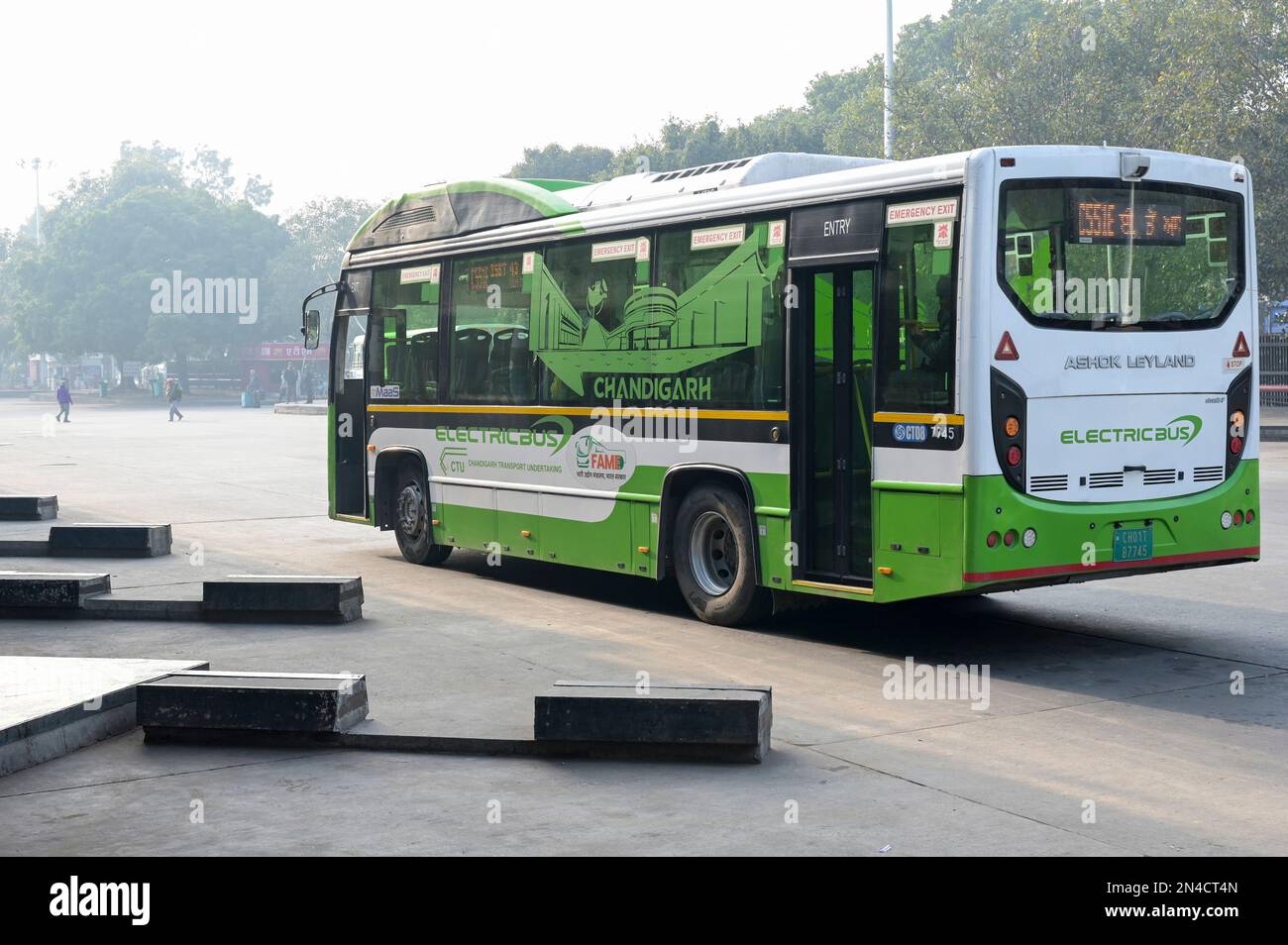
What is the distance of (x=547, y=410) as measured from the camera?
12867mm

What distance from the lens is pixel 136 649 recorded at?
1037 centimetres

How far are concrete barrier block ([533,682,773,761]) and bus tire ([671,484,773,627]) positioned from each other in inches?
139

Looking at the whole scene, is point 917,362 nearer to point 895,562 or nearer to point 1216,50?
point 895,562

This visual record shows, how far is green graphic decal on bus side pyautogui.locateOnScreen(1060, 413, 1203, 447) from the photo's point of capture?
30.9 feet

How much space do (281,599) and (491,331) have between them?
11.2 ft

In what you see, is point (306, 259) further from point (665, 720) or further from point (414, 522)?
point (665, 720)

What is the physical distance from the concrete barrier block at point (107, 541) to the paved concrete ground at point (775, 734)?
A: 27 cm

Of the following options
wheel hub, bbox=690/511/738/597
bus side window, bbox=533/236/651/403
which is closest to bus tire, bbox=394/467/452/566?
bus side window, bbox=533/236/651/403

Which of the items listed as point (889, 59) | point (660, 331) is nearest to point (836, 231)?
point (660, 331)

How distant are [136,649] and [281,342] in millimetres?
85850

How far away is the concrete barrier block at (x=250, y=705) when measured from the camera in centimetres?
760

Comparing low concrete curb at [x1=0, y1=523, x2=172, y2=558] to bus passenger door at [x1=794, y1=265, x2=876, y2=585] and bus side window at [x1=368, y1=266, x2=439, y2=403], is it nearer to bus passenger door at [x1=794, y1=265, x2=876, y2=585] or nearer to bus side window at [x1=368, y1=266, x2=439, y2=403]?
bus side window at [x1=368, y1=266, x2=439, y2=403]

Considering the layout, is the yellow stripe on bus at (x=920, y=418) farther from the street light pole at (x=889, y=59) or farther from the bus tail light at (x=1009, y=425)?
the street light pole at (x=889, y=59)

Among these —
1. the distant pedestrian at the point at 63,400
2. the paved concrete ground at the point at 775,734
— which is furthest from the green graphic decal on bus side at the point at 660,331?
the distant pedestrian at the point at 63,400
